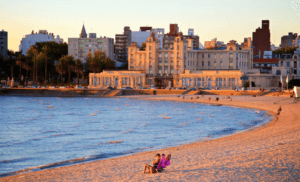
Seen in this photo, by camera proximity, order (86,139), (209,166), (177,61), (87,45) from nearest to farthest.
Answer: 1. (209,166)
2. (86,139)
3. (177,61)
4. (87,45)

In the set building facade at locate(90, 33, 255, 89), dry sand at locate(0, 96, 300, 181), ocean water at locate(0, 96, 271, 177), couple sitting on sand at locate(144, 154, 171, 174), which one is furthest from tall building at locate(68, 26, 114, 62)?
couple sitting on sand at locate(144, 154, 171, 174)

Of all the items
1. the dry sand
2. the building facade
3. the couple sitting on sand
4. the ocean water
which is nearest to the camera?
the dry sand

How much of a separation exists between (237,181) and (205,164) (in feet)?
16.3

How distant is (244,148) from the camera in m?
30.3

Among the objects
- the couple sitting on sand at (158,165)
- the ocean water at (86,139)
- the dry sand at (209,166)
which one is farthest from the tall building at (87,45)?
the couple sitting on sand at (158,165)

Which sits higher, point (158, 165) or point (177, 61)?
point (177, 61)

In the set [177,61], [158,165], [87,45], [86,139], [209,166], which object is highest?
[87,45]

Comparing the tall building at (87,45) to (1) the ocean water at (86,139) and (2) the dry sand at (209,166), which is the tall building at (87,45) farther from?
(2) the dry sand at (209,166)

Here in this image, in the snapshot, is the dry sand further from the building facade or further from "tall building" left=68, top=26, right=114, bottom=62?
"tall building" left=68, top=26, right=114, bottom=62

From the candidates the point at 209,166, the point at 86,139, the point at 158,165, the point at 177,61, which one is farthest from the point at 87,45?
the point at 158,165

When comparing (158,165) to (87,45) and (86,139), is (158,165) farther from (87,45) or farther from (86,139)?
(87,45)

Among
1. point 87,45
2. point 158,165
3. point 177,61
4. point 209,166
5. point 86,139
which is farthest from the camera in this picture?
point 87,45

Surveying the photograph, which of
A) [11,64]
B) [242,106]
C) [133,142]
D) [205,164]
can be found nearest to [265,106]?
[242,106]

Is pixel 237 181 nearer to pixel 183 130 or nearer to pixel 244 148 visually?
pixel 244 148
